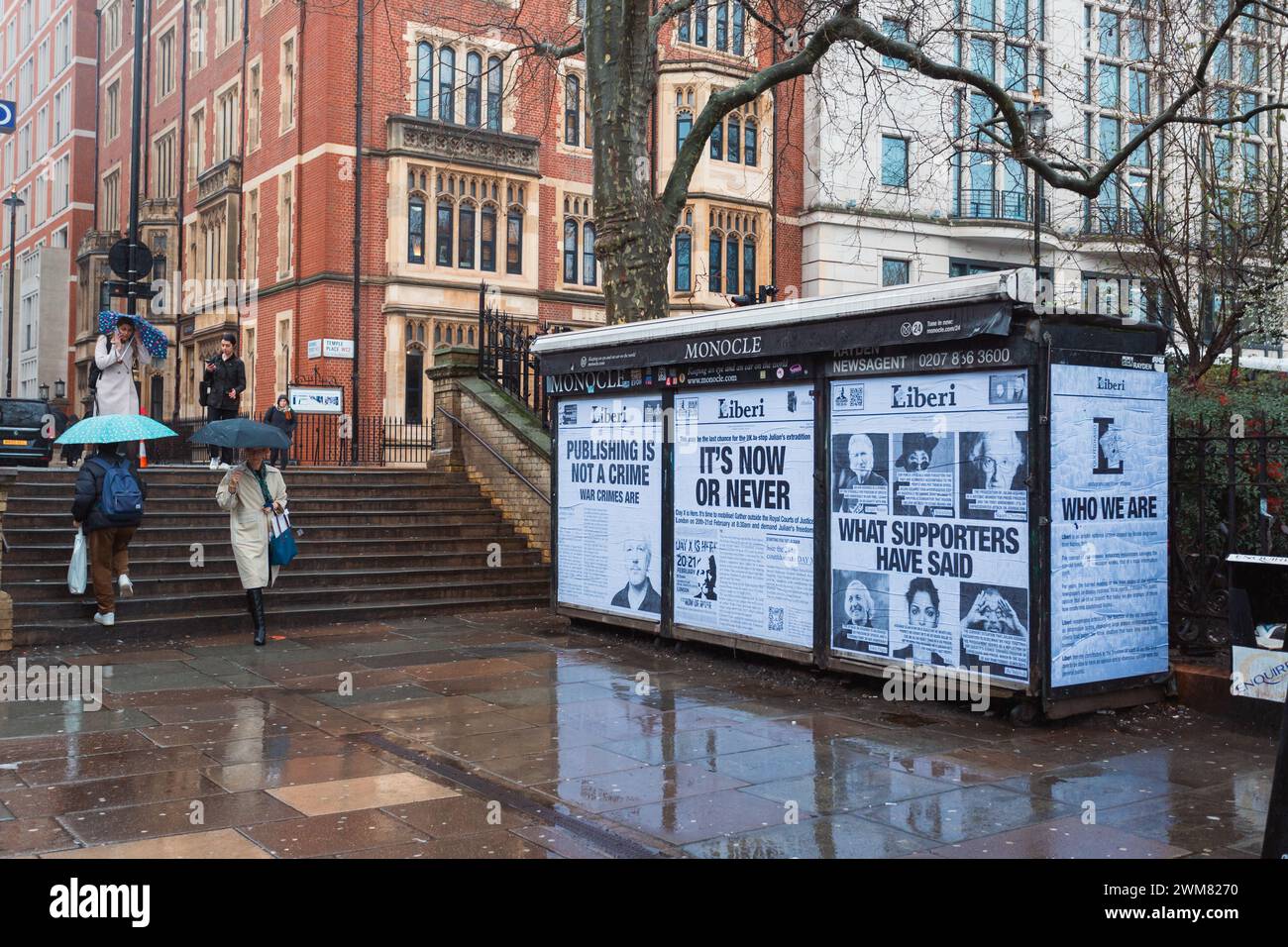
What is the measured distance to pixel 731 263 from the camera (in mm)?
36344

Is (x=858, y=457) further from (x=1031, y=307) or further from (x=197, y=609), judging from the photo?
(x=197, y=609)

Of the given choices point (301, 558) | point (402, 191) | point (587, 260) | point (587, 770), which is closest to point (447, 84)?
point (402, 191)

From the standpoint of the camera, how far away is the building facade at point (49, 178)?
55.0 metres

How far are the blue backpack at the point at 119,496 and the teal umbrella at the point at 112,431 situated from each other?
276 mm

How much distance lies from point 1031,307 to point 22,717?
23.2 ft

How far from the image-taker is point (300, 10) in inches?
1240

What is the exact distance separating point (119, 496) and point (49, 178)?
187 ft

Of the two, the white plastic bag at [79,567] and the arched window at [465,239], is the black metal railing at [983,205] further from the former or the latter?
the white plastic bag at [79,567]

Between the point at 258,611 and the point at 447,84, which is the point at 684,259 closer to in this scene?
the point at 447,84

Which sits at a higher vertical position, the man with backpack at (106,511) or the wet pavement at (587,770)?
the man with backpack at (106,511)

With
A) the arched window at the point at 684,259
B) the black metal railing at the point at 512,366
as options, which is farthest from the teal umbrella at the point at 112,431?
the arched window at the point at 684,259

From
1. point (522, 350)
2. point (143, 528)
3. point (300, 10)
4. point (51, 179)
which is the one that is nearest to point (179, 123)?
point (300, 10)

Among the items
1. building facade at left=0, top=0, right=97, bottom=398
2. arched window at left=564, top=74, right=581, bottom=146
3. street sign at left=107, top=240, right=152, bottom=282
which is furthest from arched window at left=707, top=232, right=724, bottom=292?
building facade at left=0, top=0, right=97, bottom=398

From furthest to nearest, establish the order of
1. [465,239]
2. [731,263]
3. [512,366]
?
1. [731,263]
2. [465,239]
3. [512,366]
